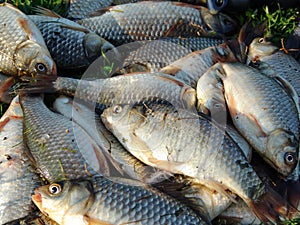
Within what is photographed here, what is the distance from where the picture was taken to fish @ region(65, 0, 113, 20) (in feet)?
14.1

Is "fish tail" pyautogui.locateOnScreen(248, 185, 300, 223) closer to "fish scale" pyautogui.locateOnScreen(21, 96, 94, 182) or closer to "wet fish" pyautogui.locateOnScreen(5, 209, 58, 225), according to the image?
"fish scale" pyautogui.locateOnScreen(21, 96, 94, 182)

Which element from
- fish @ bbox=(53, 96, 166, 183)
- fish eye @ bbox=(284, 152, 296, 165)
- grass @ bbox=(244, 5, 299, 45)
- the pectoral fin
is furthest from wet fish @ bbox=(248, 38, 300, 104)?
the pectoral fin

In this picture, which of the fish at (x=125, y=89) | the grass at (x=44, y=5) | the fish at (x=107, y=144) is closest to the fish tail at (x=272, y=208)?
the fish at (x=107, y=144)

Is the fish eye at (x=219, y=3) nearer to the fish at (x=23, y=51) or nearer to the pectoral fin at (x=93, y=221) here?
the fish at (x=23, y=51)

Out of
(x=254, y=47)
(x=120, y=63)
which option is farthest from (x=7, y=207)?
(x=254, y=47)

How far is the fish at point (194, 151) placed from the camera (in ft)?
9.50

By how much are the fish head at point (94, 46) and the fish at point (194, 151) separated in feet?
2.85

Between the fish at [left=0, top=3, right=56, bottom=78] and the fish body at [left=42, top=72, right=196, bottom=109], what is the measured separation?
21cm

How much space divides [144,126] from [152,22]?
51.6 inches

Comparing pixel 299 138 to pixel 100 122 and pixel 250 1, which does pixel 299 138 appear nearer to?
pixel 100 122

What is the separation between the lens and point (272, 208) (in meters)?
2.90

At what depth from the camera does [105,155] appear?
321 centimetres

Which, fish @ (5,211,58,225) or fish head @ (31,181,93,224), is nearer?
fish head @ (31,181,93,224)

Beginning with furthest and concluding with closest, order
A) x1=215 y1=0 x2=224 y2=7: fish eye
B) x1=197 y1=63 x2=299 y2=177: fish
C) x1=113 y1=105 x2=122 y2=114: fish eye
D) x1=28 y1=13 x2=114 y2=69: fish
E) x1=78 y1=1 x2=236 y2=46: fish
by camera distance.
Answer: x1=215 y1=0 x2=224 y2=7: fish eye
x1=78 y1=1 x2=236 y2=46: fish
x1=28 y1=13 x2=114 y2=69: fish
x1=113 y1=105 x2=122 y2=114: fish eye
x1=197 y1=63 x2=299 y2=177: fish
